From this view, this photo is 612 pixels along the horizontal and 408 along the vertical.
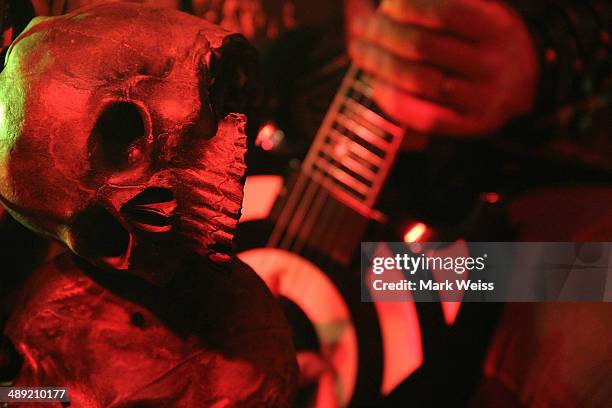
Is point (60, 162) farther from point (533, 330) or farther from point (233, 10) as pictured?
point (533, 330)

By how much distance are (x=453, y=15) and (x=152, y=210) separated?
0.72 m

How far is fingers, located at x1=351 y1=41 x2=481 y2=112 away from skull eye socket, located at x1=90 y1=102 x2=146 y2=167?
662 millimetres

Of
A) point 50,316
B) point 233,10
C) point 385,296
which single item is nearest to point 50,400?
point 50,316

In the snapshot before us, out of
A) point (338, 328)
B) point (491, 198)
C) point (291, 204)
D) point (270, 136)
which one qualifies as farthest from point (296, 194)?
point (491, 198)

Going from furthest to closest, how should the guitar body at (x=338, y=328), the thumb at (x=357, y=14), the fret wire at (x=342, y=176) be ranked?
the thumb at (x=357, y=14), the fret wire at (x=342, y=176), the guitar body at (x=338, y=328)

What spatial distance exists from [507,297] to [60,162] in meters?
0.57

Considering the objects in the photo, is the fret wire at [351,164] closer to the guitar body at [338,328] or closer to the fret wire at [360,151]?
the fret wire at [360,151]

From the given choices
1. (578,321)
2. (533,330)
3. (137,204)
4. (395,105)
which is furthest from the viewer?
(395,105)

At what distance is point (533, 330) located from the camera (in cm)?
81

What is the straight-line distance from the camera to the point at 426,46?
1.00 meters

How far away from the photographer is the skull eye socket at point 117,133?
448 millimetres

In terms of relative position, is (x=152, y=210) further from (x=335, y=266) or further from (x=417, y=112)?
(x=417, y=112)

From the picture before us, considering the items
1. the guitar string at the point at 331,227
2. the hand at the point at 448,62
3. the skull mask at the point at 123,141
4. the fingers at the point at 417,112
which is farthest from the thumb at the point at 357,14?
the skull mask at the point at 123,141

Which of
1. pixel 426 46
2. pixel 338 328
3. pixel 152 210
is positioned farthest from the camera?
pixel 426 46
